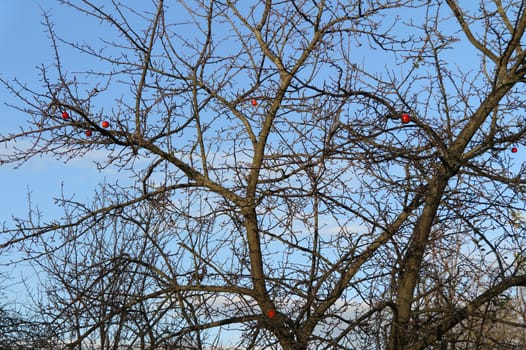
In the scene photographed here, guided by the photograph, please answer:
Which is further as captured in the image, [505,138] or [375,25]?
[375,25]

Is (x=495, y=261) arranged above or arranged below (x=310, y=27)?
below

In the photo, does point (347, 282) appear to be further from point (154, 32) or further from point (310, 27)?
point (154, 32)

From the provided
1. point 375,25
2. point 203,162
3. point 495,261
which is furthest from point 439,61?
point 203,162

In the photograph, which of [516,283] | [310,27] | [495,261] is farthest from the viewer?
[310,27]

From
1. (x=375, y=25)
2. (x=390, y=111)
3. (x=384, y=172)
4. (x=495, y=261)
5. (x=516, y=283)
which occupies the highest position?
(x=375, y=25)

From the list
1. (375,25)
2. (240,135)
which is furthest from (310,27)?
(240,135)

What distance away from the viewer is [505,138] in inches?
239

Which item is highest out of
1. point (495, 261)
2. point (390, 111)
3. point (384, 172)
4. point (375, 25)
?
point (375, 25)

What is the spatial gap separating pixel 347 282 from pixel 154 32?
122 inches

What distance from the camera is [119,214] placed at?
270 inches

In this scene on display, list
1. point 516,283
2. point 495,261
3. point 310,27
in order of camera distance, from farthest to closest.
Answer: point 310,27 < point 495,261 < point 516,283

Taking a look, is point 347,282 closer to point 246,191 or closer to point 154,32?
point 246,191

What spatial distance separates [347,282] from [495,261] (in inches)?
Answer: 55.7

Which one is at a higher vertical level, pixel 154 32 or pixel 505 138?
pixel 154 32
